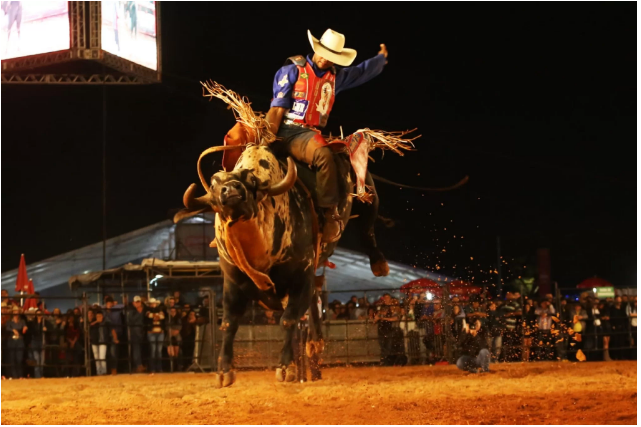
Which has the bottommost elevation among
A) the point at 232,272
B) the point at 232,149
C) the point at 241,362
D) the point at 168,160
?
the point at 241,362

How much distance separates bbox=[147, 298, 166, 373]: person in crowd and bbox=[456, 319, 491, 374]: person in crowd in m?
5.47

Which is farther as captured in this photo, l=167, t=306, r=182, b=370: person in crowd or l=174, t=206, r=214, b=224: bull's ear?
l=167, t=306, r=182, b=370: person in crowd

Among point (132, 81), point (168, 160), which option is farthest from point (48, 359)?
point (168, 160)

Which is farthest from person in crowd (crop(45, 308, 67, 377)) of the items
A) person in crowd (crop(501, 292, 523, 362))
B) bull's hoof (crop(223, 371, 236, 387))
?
bull's hoof (crop(223, 371, 236, 387))

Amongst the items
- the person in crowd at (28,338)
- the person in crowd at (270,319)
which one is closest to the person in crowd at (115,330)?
the person in crowd at (28,338)

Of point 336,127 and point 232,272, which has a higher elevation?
point 336,127

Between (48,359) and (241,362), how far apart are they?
3696 millimetres

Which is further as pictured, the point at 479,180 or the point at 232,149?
the point at 479,180

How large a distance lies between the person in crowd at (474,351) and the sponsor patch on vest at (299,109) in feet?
25.4

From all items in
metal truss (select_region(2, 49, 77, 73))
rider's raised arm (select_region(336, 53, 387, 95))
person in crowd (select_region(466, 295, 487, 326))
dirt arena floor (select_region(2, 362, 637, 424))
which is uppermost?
metal truss (select_region(2, 49, 77, 73))

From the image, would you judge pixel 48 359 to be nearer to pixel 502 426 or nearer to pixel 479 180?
pixel 502 426

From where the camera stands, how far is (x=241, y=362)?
16281mm

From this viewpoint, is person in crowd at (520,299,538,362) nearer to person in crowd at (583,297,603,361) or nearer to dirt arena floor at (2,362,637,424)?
person in crowd at (583,297,603,361)

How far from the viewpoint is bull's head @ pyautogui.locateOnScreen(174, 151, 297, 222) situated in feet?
19.7
